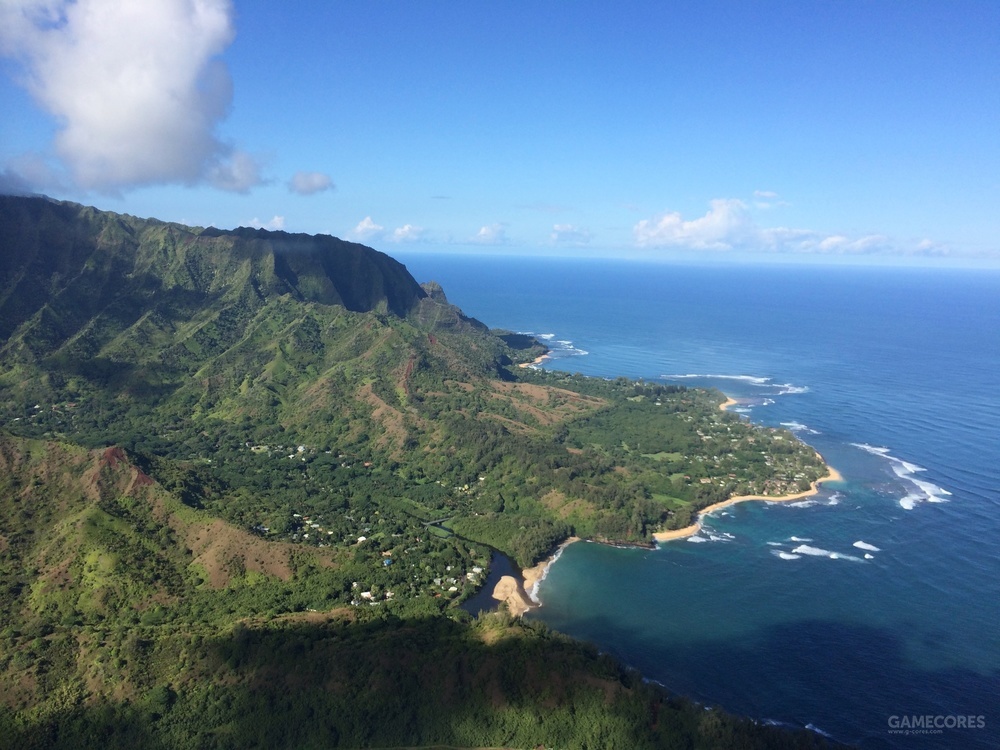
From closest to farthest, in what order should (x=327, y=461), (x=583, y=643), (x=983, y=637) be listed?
(x=583, y=643) < (x=983, y=637) < (x=327, y=461)

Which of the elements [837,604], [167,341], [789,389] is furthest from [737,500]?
[167,341]

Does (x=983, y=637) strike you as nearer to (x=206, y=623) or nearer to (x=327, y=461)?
(x=206, y=623)

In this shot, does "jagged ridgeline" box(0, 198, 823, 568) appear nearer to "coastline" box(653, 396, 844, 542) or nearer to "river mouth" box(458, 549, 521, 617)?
"coastline" box(653, 396, 844, 542)

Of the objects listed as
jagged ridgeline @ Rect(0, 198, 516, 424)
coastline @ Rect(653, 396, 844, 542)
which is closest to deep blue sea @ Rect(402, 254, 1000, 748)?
coastline @ Rect(653, 396, 844, 542)

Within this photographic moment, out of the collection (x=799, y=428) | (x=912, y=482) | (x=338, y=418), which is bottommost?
(x=799, y=428)

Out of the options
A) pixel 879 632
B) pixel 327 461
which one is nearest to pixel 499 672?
pixel 879 632

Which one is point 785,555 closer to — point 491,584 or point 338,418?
point 491,584

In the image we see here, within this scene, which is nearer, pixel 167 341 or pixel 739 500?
pixel 739 500
